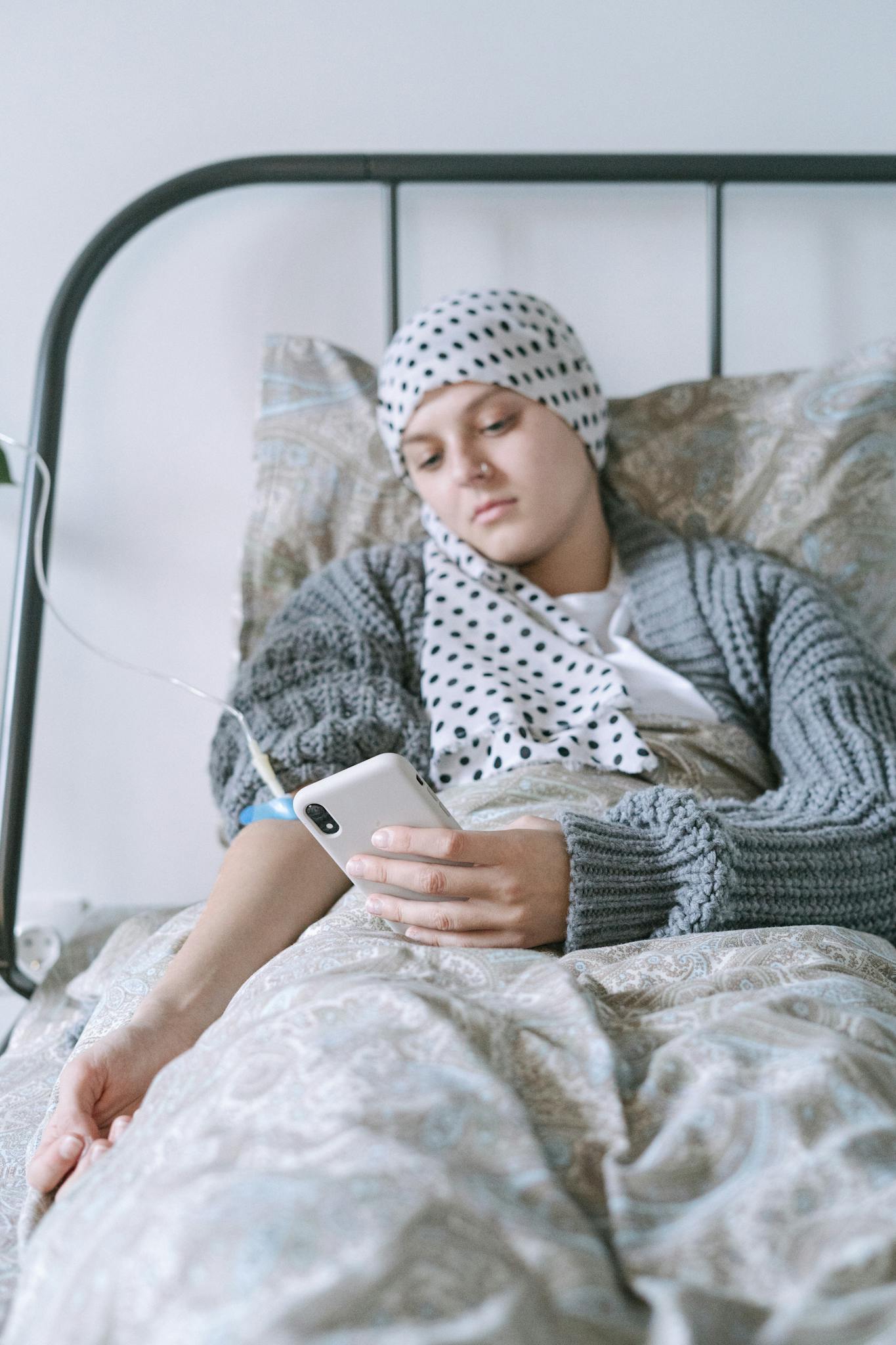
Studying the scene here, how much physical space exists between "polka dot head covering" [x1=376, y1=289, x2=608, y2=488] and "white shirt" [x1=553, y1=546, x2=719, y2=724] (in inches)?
6.6

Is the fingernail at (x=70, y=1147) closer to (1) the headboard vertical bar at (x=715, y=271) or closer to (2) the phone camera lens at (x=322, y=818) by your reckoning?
(2) the phone camera lens at (x=322, y=818)

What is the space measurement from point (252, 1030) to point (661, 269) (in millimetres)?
1215

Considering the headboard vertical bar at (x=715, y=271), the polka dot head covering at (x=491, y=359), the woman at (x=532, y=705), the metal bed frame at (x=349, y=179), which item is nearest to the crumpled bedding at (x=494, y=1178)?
the woman at (x=532, y=705)

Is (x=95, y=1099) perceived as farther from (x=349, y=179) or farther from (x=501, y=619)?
(x=349, y=179)

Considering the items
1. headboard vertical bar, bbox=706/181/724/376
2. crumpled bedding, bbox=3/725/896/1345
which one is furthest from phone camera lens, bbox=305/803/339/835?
headboard vertical bar, bbox=706/181/724/376

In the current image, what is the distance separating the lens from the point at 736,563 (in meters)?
1.19

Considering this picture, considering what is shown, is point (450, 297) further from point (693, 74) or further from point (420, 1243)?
point (420, 1243)

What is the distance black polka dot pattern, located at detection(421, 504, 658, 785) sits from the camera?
1034 mm

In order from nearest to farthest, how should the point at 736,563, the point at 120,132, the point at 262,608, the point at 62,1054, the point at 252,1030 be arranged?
the point at 252,1030
the point at 62,1054
the point at 736,563
the point at 262,608
the point at 120,132

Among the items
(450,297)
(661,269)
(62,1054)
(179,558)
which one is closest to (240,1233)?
(62,1054)

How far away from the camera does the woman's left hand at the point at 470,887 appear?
75cm

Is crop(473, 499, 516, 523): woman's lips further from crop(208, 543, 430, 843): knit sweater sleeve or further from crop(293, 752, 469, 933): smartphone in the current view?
crop(293, 752, 469, 933): smartphone

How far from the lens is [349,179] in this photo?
4.52 feet

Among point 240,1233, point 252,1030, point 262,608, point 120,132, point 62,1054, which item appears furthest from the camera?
point 120,132
